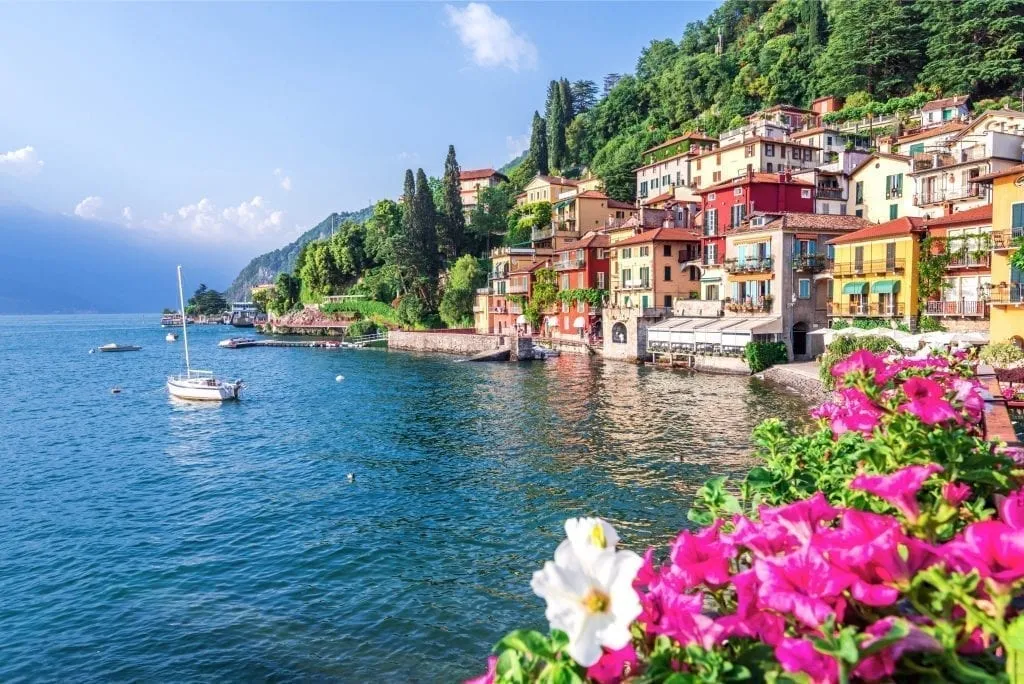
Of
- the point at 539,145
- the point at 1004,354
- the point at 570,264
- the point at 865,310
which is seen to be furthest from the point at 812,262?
the point at 539,145

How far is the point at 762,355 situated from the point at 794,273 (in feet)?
22.2

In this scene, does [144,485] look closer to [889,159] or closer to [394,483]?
[394,483]

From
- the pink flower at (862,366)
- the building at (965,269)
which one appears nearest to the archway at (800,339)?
the building at (965,269)

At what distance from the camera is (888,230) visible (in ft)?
125

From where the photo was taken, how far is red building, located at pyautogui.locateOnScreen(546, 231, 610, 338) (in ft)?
202

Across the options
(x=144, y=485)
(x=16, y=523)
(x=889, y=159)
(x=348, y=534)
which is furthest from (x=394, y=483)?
(x=889, y=159)

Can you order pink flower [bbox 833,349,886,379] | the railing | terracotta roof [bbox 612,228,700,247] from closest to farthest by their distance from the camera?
pink flower [bbox 833,349,886,379], the railing, terracotta roof [bbox 612,228,700,247]

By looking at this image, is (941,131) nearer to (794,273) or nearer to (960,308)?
(794,273)

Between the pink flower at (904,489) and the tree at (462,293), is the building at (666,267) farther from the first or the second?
the pink flower at (904,489)

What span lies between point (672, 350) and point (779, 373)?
9968 mm

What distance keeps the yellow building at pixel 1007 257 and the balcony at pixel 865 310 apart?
24.1ft

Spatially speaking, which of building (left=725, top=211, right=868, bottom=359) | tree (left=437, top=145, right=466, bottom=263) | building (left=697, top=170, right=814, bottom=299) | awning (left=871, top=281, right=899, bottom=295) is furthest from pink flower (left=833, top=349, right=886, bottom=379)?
tree (left=437, top=145, right=466, bottom=263)

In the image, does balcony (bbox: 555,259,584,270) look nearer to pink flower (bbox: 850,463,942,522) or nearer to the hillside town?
the hillside town

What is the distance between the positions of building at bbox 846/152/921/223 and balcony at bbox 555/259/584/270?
23.8 meters
